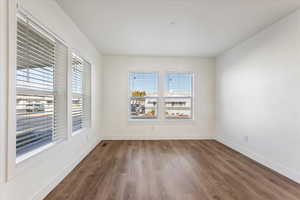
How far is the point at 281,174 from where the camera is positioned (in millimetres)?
2746

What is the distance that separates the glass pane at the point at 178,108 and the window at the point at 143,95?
0.38 metres

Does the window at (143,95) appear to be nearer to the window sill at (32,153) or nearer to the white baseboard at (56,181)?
the white baseboard at (56,181)

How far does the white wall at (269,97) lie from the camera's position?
102 inches

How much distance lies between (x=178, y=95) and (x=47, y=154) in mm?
3989

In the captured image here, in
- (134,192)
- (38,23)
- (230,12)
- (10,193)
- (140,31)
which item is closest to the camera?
(10,193)

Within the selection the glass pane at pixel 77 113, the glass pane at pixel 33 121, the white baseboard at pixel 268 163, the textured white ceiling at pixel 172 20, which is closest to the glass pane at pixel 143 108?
the textured white ceiling at pixel 172 20

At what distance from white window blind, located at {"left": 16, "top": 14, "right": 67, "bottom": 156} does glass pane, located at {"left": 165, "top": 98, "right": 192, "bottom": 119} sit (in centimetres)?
329

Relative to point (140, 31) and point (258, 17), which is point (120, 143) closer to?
point (140, 31)

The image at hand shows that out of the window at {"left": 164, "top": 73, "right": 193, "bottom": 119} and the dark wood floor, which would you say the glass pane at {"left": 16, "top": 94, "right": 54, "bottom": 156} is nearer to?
the dark wood floor

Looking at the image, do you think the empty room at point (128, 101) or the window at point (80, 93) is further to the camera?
the window at point (80, 93)

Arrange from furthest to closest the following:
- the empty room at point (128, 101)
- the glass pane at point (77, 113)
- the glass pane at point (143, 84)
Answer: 1. the glass pane at point (143, 84)
2. the glass pane at point (77, 113)
3. the empty room at point (128, 101)

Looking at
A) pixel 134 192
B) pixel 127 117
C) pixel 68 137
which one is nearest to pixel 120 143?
pixel 127 117

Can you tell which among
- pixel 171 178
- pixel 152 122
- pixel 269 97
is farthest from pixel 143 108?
pixel 269 97

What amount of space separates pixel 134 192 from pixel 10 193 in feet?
4.22
